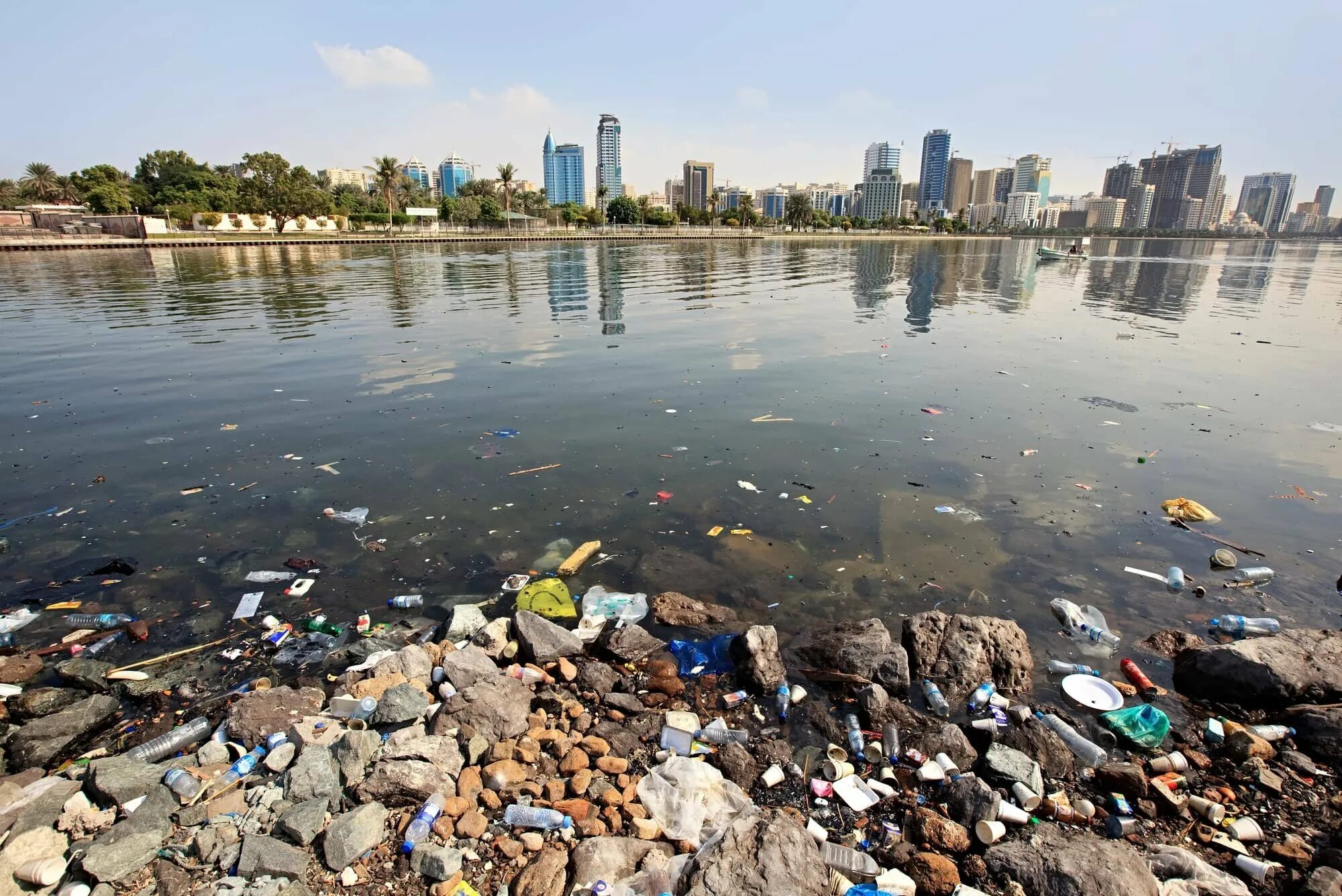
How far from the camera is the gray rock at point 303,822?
308 centimetres

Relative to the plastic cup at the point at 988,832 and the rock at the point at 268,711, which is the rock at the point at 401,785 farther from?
the plastic cup at the point at 988,832

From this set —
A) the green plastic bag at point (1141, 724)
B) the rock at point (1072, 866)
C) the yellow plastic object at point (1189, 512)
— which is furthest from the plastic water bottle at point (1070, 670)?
the yellow plastic object at point (1189, 512)

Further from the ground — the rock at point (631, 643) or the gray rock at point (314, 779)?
the gray rock at point (314, 779)

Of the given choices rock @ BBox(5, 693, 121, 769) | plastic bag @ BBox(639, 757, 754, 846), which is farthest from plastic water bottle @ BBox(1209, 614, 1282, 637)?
rock @ BBox(5, 693, 121, 769)

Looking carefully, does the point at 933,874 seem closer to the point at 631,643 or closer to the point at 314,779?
the point at 631,643

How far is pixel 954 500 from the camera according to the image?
23.0 ft

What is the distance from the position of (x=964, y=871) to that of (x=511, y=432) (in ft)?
24.3

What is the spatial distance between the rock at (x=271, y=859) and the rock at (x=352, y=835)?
4.3 inches

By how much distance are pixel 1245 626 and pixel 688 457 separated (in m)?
5.46

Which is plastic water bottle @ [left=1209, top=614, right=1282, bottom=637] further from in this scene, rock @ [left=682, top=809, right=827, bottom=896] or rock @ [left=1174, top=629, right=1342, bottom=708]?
rock @ [left=682, top=809, right=827, bottom=896]

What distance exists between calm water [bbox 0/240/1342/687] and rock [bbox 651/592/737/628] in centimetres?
27

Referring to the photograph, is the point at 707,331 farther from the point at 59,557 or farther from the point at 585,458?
the point at 59,557

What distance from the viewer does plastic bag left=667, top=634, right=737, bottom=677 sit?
459 cm

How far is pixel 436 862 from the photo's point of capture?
296 cm
